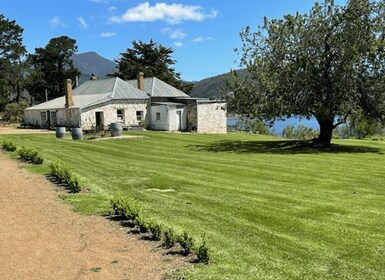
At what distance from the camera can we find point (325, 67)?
21719 mm

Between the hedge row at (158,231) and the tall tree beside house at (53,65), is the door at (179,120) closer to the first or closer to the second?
the hedge row at (158,231)

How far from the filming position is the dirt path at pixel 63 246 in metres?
5.26

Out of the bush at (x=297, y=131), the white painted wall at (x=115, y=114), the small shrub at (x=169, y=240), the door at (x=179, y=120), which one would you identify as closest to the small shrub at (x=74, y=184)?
the small shrub at (x=169, y=240)

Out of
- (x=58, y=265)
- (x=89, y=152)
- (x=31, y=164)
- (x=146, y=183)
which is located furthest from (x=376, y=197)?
(x=89, y=152)

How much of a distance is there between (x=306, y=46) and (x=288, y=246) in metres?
17.7

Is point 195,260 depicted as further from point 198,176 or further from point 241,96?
point 241,96

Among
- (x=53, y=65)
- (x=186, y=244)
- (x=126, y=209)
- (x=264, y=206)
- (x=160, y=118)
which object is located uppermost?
(x=53, y=65)

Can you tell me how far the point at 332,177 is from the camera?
12.6 metres

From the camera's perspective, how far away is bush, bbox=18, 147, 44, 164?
44.6 ft

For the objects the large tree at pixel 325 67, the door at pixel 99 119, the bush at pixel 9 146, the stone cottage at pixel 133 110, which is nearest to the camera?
the bush at pixel 9 146

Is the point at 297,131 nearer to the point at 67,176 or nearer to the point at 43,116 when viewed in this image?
the point at 43,116

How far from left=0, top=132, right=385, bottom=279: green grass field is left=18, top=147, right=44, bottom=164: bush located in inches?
40.3

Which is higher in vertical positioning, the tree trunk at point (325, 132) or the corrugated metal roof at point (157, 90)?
the corrugated metal roof at point (157, 90)

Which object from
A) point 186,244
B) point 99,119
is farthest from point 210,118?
point 186,244
